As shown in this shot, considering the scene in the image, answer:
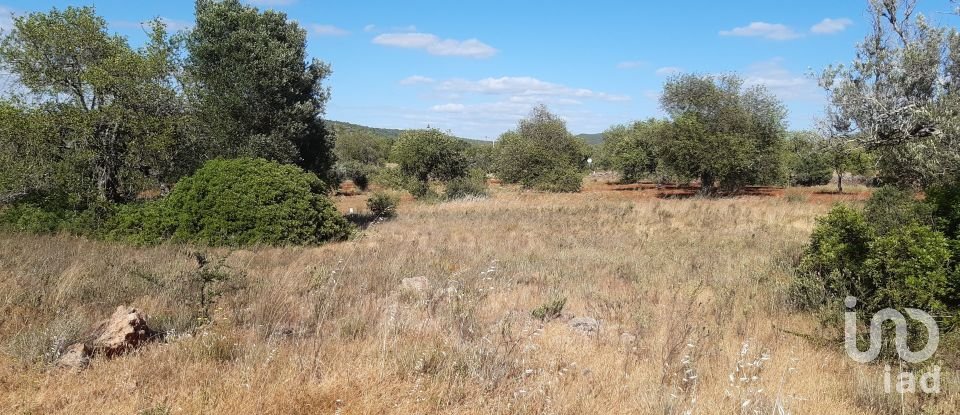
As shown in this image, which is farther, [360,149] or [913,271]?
[360,149]

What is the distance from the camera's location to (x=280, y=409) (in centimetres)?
349

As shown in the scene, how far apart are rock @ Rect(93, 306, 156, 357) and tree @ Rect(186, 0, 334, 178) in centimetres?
1098

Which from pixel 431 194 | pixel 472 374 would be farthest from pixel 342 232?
pixel 431 194

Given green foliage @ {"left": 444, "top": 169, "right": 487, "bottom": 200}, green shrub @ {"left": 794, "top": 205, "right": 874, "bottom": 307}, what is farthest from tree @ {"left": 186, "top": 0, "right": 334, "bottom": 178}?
green foliage @ {"left": 444, "top": 169, "right": 487, "bottom": 200}

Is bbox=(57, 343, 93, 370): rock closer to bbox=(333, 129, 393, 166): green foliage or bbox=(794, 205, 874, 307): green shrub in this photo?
bbox=(794, 205, 874, 307): green shrub

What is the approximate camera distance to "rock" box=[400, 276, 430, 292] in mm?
7062

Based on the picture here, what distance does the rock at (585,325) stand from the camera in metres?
5.86

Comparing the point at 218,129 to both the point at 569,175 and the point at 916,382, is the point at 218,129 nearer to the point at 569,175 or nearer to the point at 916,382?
the point at 916,382

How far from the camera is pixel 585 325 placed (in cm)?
610

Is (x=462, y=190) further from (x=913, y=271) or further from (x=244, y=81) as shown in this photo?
(x=913, y=271)

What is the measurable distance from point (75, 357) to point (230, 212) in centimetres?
874

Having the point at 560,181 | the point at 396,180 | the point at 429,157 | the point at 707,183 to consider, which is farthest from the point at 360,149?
the point at 707,183

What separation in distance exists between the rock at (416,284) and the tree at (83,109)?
9.35 m

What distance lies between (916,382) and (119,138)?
15713 mm
